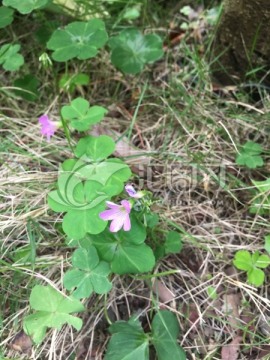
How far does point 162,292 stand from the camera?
177 cm

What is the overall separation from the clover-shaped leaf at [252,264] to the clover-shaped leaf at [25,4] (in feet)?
3.96

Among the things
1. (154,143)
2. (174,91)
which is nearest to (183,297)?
(154,143)

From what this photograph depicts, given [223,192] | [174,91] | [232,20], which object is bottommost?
[223,192]

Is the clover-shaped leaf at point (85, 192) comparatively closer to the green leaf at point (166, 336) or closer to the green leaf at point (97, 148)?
the green leaf at point (97, 148)

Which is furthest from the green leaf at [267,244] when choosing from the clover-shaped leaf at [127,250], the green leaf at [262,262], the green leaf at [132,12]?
the green leaf at [132,12]

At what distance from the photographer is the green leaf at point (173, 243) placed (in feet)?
5.78

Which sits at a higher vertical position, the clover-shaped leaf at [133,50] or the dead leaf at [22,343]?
the clover-shaped leaf at [133,50]

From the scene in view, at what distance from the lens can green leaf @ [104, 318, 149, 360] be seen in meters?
1.59

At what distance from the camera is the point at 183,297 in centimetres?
178

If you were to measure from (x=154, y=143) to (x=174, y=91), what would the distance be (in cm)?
26

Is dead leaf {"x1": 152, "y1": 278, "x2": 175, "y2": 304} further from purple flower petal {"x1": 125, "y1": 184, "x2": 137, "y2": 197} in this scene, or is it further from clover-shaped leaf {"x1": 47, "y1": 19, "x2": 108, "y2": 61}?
clover-shaped leaf {"x1": 47, "y1": 19, "x2": 108, "y2": 61}

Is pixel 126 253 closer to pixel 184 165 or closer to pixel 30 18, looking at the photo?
pixel 184 165

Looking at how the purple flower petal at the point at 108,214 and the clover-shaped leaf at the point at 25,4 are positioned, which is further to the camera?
the clover-shaped leaf at the point at 25,4

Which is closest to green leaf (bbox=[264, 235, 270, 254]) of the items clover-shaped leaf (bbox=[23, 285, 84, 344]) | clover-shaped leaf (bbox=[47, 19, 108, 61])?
clover-shaped leaf (bbox=[23, 285, 84, 344])
